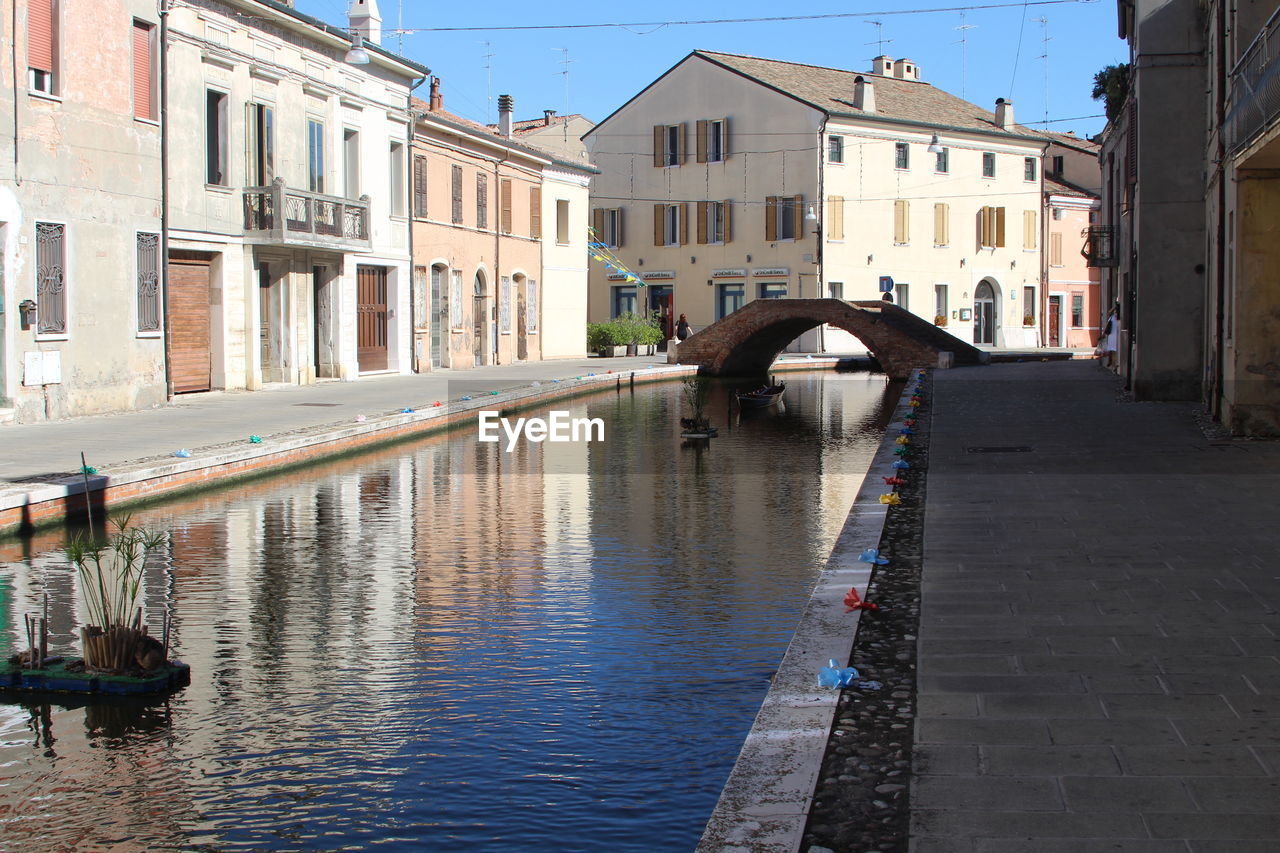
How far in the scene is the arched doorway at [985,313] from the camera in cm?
5744

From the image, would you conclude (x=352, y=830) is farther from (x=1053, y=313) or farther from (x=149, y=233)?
(x=1053, y=313)

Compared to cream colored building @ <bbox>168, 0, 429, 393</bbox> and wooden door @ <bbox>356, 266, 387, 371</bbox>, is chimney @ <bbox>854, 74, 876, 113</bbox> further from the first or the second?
wooden door @ <bbox>356, 266, 387, 371</bbox>

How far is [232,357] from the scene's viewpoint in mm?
25500

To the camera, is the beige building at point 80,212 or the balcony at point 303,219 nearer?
the beige building at point 80,212

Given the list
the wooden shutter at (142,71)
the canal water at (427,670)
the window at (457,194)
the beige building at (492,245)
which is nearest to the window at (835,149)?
the beige building at (492,245)

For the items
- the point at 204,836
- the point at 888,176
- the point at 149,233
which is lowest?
the point at 204,836

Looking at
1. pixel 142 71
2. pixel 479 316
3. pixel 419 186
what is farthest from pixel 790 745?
pixel 479 316

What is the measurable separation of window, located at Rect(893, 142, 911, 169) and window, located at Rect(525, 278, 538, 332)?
18154mm

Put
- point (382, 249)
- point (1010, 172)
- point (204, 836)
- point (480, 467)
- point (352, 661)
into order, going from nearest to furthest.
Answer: point (204, 836), point (352, 661), point (480, 467), point (382, 249), point (1010, 172)

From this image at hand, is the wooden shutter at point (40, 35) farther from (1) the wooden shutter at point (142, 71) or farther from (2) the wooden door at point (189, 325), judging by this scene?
(2) the wooden door at point (189, 325)

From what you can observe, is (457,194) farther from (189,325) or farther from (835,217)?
(835,217)

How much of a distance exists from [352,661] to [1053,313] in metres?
56.8

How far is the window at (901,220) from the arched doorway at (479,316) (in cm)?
2073

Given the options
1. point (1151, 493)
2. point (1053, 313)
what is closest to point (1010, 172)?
point (1053, 313)
